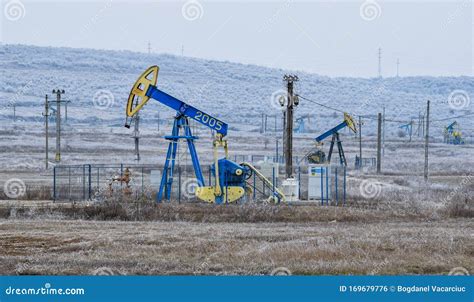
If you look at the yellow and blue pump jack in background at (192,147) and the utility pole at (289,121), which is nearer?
the yellow and blue pump jack in background at (192,147)

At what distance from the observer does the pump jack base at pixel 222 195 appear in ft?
97.8

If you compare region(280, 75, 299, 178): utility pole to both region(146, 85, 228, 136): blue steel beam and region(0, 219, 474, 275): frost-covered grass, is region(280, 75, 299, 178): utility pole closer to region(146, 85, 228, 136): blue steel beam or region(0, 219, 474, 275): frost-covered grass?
region(146, 85, 228, 136): blue steel beam

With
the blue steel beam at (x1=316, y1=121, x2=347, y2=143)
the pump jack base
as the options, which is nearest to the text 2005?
the pump jack base

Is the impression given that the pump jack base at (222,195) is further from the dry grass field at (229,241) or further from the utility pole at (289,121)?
the utility pole at (289,121)

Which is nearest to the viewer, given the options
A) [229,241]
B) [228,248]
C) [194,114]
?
[228,248]

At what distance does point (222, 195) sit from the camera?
2988 centimetres

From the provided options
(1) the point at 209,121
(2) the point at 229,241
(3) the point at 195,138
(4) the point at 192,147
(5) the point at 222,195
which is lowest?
(2) the point at 229,241

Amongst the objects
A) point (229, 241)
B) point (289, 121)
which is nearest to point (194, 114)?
point (289, 121)

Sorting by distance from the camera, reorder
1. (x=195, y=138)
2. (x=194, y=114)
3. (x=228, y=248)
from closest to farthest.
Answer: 1. (x=228, y=248)
2. (x=194, y=114)
3. (x=195, y=138)

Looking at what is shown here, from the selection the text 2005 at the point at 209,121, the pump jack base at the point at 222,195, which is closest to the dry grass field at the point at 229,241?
the pump jack base at the point at 222,195

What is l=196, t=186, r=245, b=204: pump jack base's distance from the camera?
29812 mm

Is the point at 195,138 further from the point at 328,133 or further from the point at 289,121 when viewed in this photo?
the point at 328,133

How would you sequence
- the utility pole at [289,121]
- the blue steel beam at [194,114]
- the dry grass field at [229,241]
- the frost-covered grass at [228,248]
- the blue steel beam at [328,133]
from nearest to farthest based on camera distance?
1. the frost-covered grass at [228,248]
2. the dry grass field at [229,241]
3. the blue steel beam at [194,114]
4. the utility pole at [289,121]
5. the blue steel beam at [328,133]

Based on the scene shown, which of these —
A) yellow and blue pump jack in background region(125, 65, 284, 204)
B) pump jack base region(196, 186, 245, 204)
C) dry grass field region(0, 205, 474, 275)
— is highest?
yellow and blue pump jack in background region(125, 65, 284, 204)
